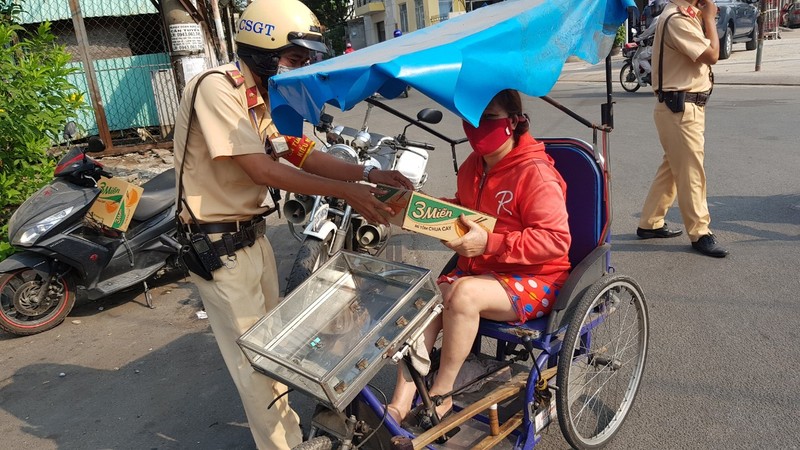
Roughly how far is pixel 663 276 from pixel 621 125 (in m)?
5.95

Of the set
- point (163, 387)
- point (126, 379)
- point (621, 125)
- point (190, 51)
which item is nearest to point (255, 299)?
point (163, 387)

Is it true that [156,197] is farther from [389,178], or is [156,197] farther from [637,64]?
[637,64]

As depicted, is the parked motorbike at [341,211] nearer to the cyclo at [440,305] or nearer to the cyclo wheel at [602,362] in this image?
the cyclo at [440,305]

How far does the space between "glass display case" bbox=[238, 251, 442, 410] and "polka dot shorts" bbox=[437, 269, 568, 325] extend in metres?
0.45

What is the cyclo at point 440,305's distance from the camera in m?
1.97

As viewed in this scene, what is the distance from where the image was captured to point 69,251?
4445 mm

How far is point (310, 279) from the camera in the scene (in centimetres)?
244

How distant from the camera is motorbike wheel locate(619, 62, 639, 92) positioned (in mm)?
13648

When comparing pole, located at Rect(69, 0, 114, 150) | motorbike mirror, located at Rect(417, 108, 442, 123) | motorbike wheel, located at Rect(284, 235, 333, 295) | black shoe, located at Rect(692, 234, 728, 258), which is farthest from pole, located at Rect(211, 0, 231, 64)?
black shoe, located at Rect(692, 234, 728, 258)

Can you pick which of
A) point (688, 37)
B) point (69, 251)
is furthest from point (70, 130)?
point (688, 37)

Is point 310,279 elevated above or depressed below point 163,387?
above

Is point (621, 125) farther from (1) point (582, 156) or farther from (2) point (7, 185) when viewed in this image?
(2) point (7, 185)

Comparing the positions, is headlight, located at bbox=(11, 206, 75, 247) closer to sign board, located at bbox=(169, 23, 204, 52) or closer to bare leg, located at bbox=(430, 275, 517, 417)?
bare leg, located at bbox=(430, 275, 517, 417)

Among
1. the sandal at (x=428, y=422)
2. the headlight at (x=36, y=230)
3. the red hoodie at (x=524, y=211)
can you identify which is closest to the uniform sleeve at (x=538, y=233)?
the red hoodie at (x=524, y=211)
